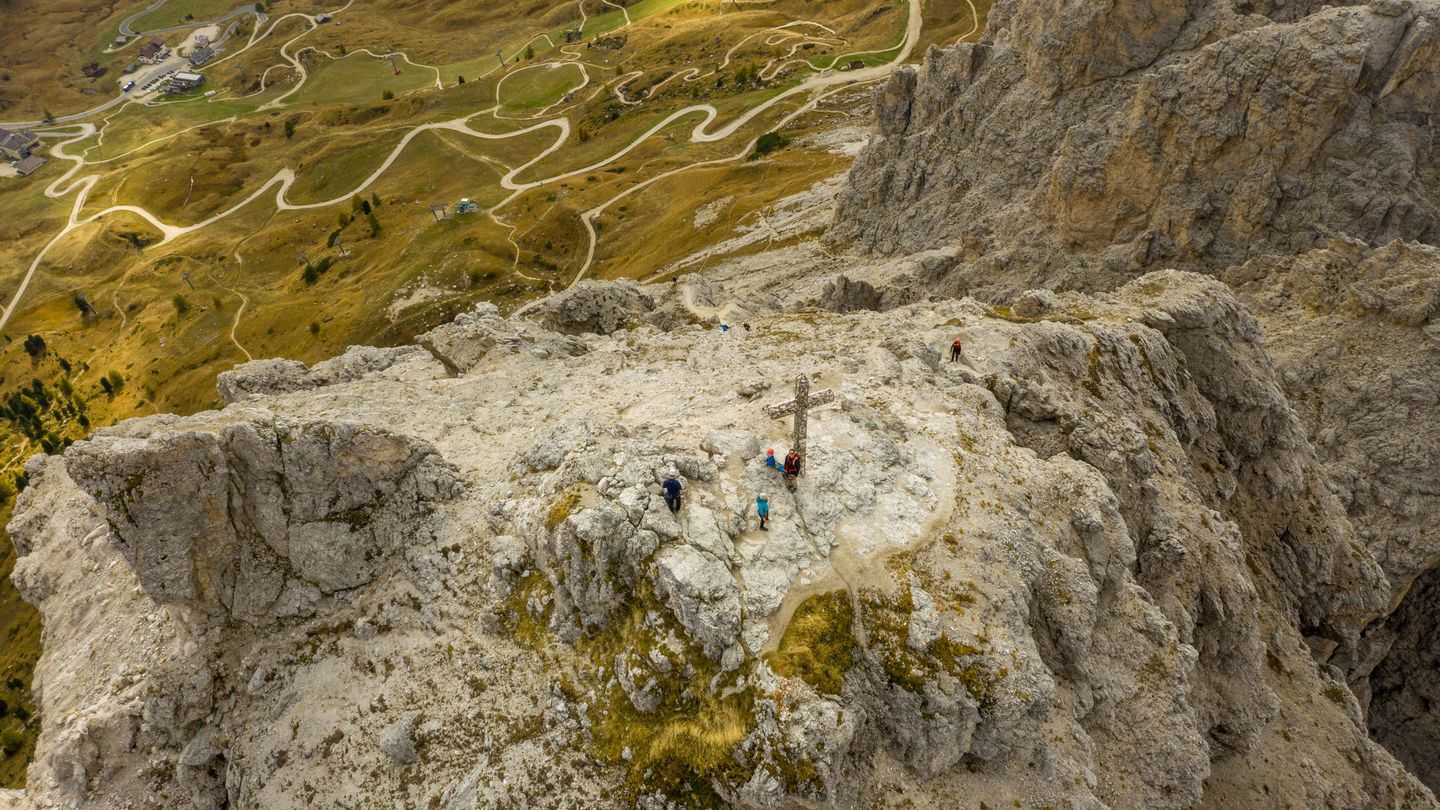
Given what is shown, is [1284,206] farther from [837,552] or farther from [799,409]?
[837,552]

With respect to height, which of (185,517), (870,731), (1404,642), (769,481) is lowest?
(1404,642)

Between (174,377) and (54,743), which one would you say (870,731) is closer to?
(54,743)

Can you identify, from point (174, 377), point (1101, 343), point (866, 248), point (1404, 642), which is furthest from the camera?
point (174, 377)

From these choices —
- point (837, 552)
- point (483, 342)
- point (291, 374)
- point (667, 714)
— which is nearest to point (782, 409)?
point (837, 552)

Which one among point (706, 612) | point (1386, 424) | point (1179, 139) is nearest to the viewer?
point (706, 612)

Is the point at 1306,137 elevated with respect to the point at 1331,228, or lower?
elevated

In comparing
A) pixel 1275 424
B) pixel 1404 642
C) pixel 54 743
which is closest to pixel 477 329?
pixel 54 743

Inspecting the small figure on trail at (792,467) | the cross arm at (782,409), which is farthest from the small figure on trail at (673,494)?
the cross arm at (782,409)
